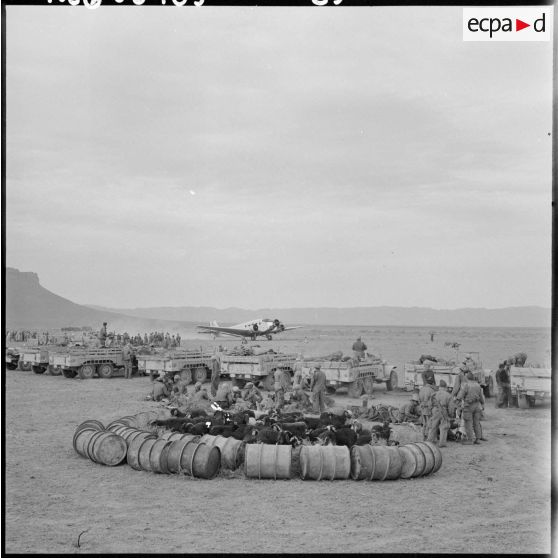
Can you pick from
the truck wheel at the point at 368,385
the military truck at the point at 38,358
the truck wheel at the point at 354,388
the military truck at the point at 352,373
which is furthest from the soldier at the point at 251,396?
the military truck at the point at 38,358

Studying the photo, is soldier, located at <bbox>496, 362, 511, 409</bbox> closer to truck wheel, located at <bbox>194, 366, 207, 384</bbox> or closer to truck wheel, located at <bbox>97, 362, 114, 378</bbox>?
truck wheel, located at <bbox>194, 366, 207, 384</bbox>

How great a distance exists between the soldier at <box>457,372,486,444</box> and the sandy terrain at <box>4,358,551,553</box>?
2.28 ft

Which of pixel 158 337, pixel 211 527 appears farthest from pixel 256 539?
pixel 158 337

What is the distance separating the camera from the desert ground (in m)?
6.89

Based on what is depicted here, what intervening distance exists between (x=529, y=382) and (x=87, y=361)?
12781 mm

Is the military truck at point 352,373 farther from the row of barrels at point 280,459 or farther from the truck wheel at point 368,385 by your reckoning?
the row of barrels at point 280,459

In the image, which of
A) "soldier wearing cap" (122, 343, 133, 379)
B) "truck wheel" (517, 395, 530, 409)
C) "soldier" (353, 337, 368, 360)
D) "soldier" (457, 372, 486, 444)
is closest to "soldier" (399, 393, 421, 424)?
"soldier" (457, 372, 486, 444)

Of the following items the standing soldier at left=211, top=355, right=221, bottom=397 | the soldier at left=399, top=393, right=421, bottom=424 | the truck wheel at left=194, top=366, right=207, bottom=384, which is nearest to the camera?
the soldier at left=399, top=393, right=421, bottom=424

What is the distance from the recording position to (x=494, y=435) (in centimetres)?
1184

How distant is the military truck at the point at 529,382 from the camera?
14.1m

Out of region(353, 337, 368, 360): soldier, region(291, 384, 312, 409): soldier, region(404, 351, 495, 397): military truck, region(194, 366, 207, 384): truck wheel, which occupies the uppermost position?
region(353, 337, 368, 360): soldier

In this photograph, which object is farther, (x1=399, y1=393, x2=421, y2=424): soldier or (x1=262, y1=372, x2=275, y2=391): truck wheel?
(x1=262, y1=372, x2=275, y2=391): truck wheel

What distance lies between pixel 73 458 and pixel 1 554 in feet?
10.2

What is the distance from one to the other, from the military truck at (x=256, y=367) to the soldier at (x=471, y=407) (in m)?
6.91
